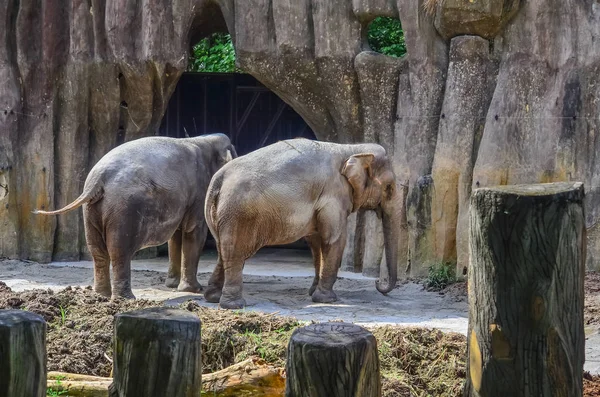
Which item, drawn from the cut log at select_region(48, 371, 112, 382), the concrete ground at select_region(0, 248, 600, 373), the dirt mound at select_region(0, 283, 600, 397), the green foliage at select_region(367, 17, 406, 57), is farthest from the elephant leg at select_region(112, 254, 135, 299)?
the green foliage at select_region(367, 17, 406, 57)

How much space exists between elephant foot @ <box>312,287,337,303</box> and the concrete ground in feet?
0.20

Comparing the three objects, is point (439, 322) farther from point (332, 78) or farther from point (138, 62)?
point (138, 62)

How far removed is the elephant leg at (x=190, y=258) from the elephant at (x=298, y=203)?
59 centimetres

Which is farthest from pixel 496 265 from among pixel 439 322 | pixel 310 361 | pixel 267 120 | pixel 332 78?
pixel 267 120

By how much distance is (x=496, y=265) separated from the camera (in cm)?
336

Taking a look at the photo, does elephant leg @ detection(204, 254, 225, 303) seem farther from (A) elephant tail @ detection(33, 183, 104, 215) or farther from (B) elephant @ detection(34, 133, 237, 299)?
(A) elephant tail @ detection(33, 183, 104, 215)

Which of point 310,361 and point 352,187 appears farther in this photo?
point 352,187

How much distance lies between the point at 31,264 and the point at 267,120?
180 inches

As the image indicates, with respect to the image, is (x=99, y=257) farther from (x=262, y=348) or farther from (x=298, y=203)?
(x=262, y=348)

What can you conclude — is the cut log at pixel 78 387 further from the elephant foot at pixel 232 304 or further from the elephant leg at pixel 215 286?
the elephant leg at pixel 215 286

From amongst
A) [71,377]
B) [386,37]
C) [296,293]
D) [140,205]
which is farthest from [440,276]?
[386,37]

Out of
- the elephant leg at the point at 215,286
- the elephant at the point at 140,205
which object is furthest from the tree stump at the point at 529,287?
the elephant leg at the point at 215,286

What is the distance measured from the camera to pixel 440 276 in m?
10.3

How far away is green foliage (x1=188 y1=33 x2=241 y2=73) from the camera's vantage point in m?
19.1
